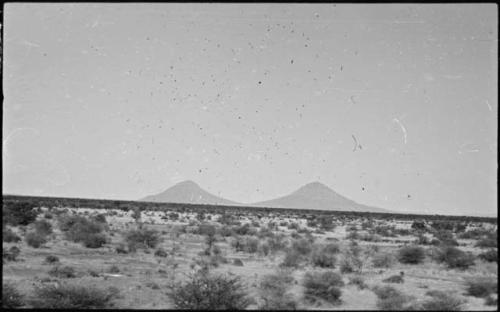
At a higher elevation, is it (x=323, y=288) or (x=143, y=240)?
(x=323, y=288)

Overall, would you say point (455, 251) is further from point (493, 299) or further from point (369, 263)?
point (493, 299)

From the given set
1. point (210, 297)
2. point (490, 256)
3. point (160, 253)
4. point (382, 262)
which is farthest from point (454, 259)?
point (210, 297)

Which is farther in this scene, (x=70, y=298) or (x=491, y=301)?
(x=491, y=301)

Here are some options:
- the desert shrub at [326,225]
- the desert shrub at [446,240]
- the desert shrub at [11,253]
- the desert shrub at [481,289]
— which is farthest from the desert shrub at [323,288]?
the desert shrub at [326,225]

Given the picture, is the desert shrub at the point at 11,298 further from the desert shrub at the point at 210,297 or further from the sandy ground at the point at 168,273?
the desert shrub at the point at 210,297

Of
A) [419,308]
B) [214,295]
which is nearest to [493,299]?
[419,308]

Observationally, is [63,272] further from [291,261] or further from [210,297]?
[291,261]


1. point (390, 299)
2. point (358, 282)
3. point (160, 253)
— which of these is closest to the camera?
point (390, 299)

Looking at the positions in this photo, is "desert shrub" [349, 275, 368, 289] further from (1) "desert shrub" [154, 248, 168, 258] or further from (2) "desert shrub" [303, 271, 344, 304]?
(1) "desert shrub" [154, 248, 168, 258]
